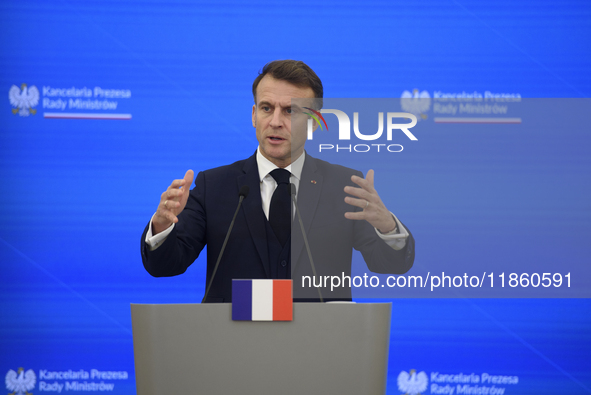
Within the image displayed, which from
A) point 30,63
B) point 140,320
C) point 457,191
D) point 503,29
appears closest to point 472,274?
point 457,191

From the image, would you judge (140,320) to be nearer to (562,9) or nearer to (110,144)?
(110,144)

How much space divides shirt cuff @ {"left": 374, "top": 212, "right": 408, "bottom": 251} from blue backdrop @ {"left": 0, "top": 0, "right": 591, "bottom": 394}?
1.44 meters

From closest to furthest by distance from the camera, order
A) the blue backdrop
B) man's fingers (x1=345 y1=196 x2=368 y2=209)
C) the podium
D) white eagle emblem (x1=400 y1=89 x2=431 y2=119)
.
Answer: the podium < man's fingers (x1=345 y1=196 x2=368 y2=209) < white eagle emblem (x1=400 y1=89 x2=431 y2=119) < the blue backdrop

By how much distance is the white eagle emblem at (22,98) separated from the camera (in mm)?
2863

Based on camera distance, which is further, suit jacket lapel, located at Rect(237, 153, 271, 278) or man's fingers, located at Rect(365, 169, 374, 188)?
suit jacket lapel, located at Rect(237, 153, 271, 278)

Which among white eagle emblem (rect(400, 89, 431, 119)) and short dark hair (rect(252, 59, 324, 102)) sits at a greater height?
short dark hair (rect(252, 59, 324, 102))

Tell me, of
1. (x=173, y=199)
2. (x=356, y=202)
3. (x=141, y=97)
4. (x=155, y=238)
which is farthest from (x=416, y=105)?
→ (x=141, y=97)

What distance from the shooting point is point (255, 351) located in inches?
45.6

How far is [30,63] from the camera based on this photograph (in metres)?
2.88

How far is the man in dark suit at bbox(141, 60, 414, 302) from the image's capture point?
141 centimetres

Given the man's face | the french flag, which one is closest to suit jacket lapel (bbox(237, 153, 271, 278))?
the man's face

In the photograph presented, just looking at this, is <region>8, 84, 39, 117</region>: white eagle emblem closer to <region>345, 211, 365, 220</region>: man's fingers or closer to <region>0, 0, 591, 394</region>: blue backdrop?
<region>0, 0, 591, 394</region>: blue backdrop

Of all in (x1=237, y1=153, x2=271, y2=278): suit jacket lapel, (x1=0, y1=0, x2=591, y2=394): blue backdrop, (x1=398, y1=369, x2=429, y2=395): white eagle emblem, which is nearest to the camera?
(x1=237, y1=153, x2=271, y2=278): suit jacket lapel

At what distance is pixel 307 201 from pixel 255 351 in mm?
484
